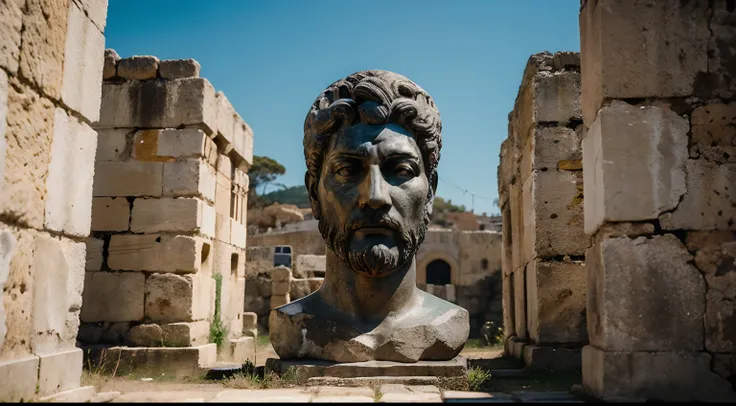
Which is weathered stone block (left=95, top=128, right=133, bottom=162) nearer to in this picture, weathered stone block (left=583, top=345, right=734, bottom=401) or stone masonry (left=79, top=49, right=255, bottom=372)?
stone masonry (left=79, top=49, right=255, bottom=372)

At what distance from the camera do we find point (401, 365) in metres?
4.84

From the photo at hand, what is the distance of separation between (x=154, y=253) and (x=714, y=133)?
17.6ft

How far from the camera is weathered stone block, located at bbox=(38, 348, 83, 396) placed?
Result: 3.69 meters

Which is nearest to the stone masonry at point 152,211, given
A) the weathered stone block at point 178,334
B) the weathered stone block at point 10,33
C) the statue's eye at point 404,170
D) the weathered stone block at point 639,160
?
the weathered stone block at point 178,334

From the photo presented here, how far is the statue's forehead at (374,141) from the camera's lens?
496 cm

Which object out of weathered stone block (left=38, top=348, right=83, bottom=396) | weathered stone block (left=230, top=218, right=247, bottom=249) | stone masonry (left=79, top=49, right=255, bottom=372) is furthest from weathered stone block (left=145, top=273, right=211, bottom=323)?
weathered stone block (left=38, top=348, right=83, bottom=396)

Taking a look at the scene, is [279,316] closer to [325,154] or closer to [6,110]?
[325,154]

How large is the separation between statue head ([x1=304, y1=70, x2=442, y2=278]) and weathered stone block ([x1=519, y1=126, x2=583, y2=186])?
1.25 metres

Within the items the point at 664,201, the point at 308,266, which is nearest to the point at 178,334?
the point at 664,201

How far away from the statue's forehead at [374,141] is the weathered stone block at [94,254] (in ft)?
11.0

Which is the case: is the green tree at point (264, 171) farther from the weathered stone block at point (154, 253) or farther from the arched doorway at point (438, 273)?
the weathered stone block at point (154, 253)

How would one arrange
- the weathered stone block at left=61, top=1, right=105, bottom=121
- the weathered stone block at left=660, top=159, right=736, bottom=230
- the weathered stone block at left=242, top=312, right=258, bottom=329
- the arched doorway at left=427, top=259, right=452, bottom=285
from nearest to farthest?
the weathered stone block at left=660, top=159, right=736, bottom=230 → the weathered stone block at left=61, top=1, right=105, bottom=121 → the weathered stone block at left=242, top=312, right=258, bottom=329 → the arched doorway at left=427, top=259, right=452, bottom=285

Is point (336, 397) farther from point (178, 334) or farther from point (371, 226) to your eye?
point (178, 334)

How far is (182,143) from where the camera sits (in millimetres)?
7332
